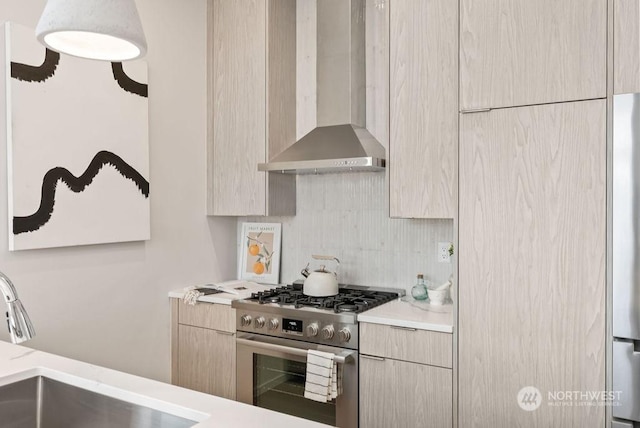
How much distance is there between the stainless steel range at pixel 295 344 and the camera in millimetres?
2361

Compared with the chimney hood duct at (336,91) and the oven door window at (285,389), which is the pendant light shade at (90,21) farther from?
the oven door window at (285,389)

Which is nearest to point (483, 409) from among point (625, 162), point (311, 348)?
point (311, 348)

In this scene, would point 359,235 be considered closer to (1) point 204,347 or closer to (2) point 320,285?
(2) point 320,285

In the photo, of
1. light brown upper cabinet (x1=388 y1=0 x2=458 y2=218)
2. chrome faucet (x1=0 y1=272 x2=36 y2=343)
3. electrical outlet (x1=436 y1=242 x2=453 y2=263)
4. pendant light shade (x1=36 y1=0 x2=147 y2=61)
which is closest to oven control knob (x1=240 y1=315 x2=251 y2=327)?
light brown upper cabinet (x1=388 y1=0 x2=458 y2=218)

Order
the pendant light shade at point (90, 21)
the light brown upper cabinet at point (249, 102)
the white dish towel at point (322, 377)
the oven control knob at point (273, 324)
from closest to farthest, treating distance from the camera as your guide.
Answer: the pendant light shade at point (90, 21)
the white dish towel at point (322, 377)
the oven control knob at point (273, 324)
the light brown upper cabinet at point (249, 102)

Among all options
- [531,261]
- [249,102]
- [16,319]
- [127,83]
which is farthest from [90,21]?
[249,102]

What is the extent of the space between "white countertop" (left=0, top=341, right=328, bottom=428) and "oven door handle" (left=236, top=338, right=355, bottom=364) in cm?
108

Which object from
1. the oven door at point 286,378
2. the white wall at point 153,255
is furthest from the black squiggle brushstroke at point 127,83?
the oven door at point 286,378

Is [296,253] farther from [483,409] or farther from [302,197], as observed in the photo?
[483,409]

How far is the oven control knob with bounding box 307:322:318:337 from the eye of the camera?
243cm

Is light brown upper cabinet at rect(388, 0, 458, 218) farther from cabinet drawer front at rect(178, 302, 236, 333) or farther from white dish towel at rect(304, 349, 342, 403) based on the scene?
cabinet drawer front at rect(178, 302, 236, 333)

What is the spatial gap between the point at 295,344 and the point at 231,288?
0.69m

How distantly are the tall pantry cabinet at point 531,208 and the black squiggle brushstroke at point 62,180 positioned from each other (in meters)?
1.66

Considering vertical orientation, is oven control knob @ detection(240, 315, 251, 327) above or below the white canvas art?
below
